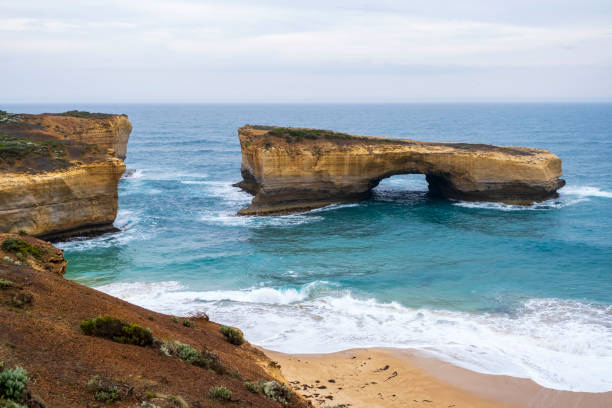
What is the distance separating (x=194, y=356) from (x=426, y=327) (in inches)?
472

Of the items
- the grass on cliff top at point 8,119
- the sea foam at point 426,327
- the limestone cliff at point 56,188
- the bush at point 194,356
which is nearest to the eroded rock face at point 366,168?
the limestone cliff at point 56,188

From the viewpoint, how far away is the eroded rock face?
39594mm

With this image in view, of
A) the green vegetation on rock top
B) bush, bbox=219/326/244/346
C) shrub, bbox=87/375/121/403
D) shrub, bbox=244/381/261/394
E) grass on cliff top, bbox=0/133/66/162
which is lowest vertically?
bush, bbox=219/326/244/346

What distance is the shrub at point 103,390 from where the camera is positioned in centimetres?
839

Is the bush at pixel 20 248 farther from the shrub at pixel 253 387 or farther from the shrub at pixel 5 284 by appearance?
the shrub at pixel 253 387

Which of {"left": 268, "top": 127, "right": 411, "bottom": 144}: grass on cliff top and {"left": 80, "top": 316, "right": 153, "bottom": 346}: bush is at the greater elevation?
{"left": 268, "top": 127, "right": 411, "bottom": 144}: grass on cliff top

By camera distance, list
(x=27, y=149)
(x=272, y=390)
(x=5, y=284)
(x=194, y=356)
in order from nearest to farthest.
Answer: (x=272, y=390), (x=194, y=356), (x=5, y=284), (x=27, y=149)

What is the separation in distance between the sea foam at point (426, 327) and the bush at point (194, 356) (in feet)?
25.9

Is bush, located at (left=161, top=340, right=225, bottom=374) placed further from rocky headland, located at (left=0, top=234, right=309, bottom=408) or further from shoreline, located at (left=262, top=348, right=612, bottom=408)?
shoreline, located at (left=262, top=348, right=612, bottom=408)

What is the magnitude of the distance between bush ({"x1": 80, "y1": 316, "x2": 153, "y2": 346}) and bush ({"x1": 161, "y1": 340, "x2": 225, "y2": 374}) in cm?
47

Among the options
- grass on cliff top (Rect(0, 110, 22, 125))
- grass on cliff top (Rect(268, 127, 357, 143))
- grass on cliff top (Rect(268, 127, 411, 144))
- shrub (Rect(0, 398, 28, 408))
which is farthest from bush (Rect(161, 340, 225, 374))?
grass on cliff top (Rect(0, 110, 22, 125))

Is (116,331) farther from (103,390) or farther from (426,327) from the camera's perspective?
(426,327)

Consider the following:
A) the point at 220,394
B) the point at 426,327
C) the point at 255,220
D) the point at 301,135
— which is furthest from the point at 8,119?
the point at 220,394

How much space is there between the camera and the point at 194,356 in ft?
36.6
